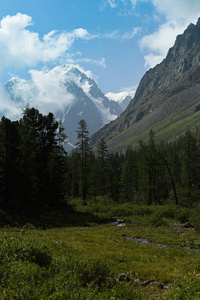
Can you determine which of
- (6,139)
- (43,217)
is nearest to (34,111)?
(6,139)

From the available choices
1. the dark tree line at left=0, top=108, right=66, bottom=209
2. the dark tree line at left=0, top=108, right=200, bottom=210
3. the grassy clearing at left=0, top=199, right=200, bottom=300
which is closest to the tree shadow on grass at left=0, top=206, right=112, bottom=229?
the dark tree line at left=0, top=108, right=200, bottom=210

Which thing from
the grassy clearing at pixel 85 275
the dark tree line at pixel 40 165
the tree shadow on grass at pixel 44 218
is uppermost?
the dark tree line at pixel 40 165

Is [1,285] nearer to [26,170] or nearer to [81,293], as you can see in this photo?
[81,293]

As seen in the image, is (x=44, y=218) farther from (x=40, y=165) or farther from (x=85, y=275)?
(x=85, y=275)

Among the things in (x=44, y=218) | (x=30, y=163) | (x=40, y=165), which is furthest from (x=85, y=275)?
(x=40, y=165)

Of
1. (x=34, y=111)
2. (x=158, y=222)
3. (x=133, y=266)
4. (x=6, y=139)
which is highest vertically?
(x=34, y=111)

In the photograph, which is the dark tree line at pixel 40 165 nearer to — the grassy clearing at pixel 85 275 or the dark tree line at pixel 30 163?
the dark tree line at pixel 30 163

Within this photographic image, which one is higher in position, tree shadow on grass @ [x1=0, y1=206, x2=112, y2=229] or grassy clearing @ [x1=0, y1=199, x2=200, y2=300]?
grassy clearing @ [x1=0, y1=199, x2=200, y2=300]

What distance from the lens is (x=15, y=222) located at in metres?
26.7

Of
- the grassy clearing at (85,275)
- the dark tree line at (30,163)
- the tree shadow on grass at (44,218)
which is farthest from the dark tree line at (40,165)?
the grassy clearing at (85,275)

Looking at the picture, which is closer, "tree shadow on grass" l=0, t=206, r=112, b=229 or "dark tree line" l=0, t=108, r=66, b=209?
"tree shadow on grass" l=0, t=206, r=112, b=229

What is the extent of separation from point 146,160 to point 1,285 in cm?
5103

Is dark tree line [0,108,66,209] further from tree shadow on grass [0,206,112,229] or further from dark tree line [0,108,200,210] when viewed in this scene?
tree shadow on grass [0,206,112,229]

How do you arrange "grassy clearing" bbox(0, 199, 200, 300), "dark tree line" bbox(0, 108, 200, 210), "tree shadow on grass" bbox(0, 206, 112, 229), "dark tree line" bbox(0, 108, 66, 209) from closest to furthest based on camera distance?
"grassy clearing" bbox(0, 199, 200, 300) → "tree shadow on grass" bbox(0, 206, 112, 229) → "dark tree line" bbox(0, 108, 66, 209) → "dark tree line" bbox(0, 108, 200, 210)
